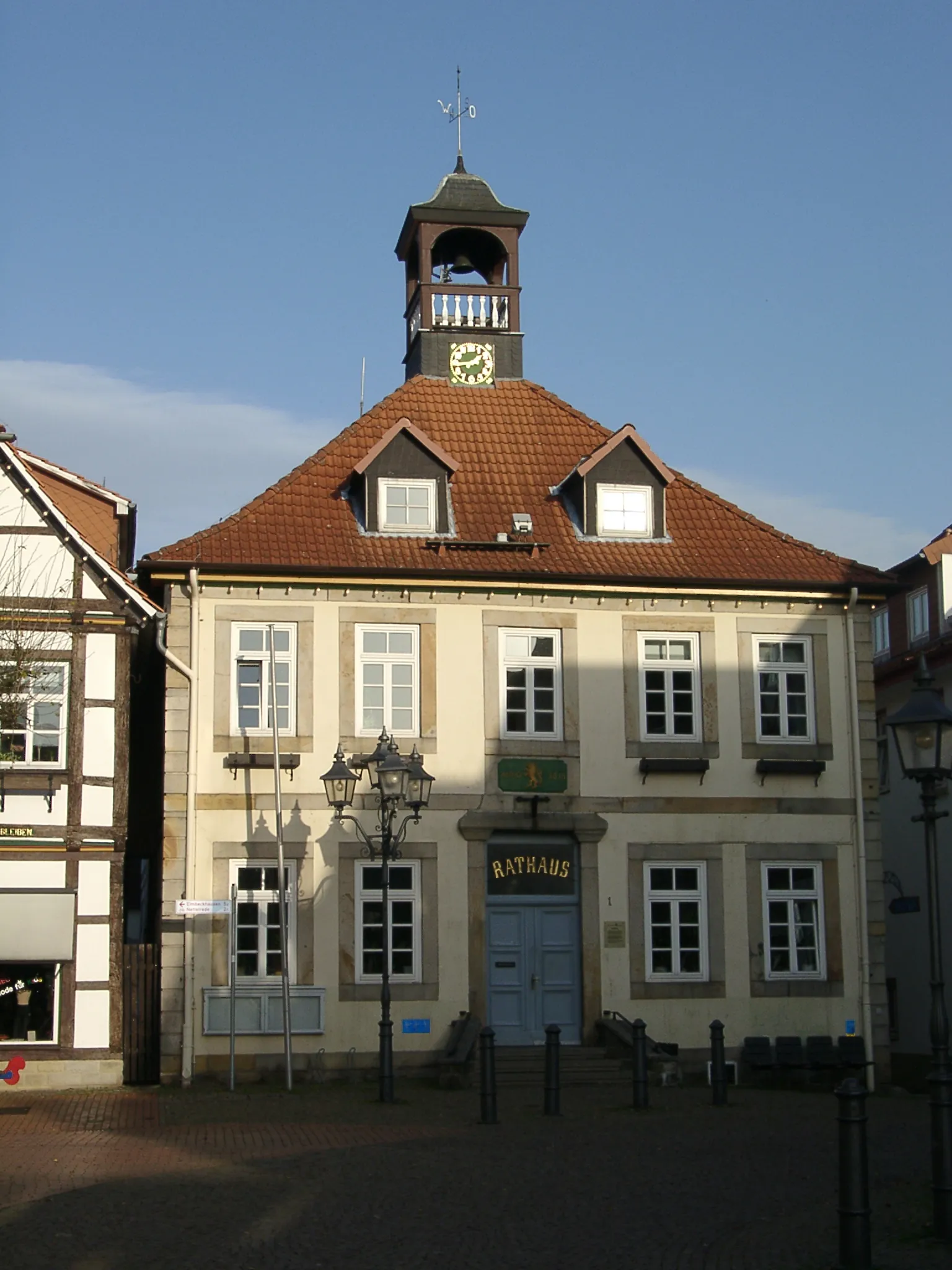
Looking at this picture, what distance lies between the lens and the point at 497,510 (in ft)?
87.0

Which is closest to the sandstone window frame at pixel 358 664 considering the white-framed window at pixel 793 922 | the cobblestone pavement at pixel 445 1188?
the white-framed window at pixel 793 922

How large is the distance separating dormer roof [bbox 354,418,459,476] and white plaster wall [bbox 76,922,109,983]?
25.6 ft

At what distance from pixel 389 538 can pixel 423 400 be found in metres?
3.78

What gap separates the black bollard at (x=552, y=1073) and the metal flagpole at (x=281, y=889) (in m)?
4.83

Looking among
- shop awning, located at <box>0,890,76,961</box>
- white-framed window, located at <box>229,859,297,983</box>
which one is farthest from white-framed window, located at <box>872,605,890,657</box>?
shop awning, located at <box>0,890,76,961</box>

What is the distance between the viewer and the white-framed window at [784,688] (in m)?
A: 26.0

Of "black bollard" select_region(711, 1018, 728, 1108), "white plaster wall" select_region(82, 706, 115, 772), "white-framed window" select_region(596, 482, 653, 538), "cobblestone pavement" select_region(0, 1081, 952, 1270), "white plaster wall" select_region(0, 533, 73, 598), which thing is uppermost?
"white-framed window" select_region(596, 482, 653, 538)

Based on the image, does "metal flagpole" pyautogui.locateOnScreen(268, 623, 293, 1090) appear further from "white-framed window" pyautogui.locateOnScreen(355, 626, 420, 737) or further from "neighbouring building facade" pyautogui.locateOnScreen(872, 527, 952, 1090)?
"neighbouring building facade" pyautogui.locateOnScreen(872, 527, 952, 1090)

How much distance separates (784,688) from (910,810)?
29.8 feet

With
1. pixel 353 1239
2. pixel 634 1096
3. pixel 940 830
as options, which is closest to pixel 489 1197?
pixel 353 1239

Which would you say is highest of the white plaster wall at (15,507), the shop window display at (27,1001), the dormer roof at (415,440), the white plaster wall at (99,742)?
the dormer roof at (415,440)

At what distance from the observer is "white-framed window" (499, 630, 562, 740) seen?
82.6ft

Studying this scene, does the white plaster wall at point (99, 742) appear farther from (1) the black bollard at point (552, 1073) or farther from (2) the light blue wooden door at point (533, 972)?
(1) the black bollard at point (552, 1073)

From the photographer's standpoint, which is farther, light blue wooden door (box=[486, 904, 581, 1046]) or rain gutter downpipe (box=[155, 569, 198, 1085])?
light blue wooden door (box=[486, 904, 581, 1046])
